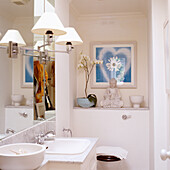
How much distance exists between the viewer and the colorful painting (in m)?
2.11

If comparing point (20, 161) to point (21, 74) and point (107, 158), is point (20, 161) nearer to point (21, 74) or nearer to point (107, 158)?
point (21, 74)

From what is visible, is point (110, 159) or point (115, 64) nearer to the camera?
point (110, 159)

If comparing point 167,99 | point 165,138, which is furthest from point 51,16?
point 165,138

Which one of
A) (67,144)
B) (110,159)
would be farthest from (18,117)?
(110,159)

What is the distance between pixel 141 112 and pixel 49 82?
158 centimetres

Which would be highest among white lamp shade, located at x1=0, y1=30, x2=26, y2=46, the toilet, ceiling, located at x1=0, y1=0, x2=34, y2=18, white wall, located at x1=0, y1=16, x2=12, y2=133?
ceiling, located at x1=0, y1=0, x2=34, y2=18

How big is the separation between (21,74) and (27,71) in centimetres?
13

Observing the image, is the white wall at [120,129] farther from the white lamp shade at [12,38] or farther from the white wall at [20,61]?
the white lamp shade at [12,38]

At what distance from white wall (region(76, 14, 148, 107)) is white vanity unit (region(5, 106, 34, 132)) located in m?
2.03

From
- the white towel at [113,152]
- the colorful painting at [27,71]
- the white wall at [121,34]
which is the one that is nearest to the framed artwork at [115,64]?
the white wall at [121,34]

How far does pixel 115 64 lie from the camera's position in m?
4.13

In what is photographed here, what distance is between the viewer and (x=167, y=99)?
111 inches

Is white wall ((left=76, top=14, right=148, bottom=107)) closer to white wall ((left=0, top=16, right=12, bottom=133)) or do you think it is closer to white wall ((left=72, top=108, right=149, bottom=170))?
white wall ((left=72, top=108, right=149, bottom=170))

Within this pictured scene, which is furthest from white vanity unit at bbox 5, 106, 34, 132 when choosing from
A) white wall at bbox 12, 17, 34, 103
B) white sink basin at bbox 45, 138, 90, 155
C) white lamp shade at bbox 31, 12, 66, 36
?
white lamp shade at bbox 31, 12, 66, 36
